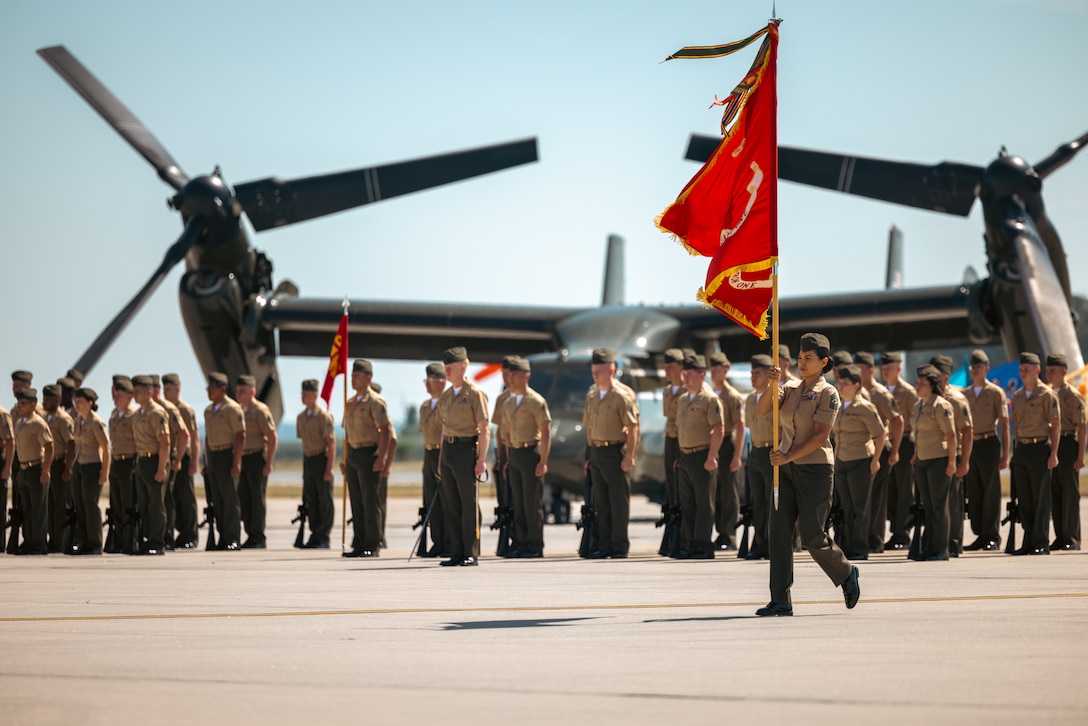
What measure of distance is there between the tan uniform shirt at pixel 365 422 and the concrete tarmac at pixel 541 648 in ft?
8.37

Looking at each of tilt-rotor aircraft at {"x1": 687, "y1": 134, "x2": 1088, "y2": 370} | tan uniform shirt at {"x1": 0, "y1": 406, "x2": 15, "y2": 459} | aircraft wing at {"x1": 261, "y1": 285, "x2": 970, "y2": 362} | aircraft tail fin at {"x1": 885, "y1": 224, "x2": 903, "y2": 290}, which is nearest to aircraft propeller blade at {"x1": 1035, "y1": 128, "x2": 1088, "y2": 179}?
tilt-rotor aircraft at {"x1": 687, "y1": 134, "x2": 1088, "y2": 370}

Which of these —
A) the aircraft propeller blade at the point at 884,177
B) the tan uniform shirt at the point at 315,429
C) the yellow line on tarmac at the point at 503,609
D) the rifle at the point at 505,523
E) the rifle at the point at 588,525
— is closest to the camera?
the yellow line on tarmac at the point at 503,609

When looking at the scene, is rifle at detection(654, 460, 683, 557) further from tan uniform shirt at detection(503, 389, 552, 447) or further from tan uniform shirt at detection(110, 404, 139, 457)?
tan uniform shirt at detection(110, 404, 139, 457)

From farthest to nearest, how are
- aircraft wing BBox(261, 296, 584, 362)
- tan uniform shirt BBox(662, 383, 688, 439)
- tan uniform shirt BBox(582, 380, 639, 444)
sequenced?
1. aircraft wing BBox(261, 296, 584, 362)
2. tan uniform shirt BBox(662, 383, 688, 439)
3. tan uniform shirt BBox(582, 380, 639, 444)

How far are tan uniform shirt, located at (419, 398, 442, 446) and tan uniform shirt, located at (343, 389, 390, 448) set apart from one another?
0.42 meters

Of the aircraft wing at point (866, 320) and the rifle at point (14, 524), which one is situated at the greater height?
the aircraft wing at point (866, 320)

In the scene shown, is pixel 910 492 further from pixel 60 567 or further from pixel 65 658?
pixel 65 658

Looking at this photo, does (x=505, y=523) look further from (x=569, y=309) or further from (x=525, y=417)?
(x=569, y=309)

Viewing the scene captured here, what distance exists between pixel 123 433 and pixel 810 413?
8.35m

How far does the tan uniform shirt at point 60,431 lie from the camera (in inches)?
560

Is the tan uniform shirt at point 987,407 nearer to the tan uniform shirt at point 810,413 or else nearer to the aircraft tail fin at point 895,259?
the tan uniform shirt at point 810,413

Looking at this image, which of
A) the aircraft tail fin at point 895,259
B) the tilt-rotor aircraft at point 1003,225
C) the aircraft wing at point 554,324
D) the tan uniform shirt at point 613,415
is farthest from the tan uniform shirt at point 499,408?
the aircraft tail fin at point 895,259

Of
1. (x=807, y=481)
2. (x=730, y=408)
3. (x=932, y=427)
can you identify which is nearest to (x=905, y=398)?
(x=932, y=427)

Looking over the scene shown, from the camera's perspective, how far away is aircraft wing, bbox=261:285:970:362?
2092 centimetres
